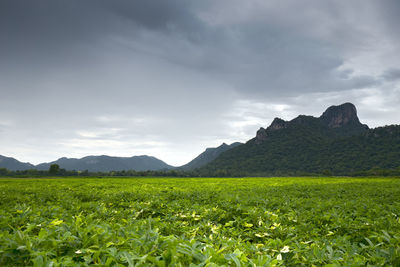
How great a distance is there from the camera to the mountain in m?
105

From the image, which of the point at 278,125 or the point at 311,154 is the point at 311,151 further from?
the point at 278,125

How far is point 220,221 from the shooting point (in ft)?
18.5

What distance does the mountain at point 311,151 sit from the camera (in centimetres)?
10488

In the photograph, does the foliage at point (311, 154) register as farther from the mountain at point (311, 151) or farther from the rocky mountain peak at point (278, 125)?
the rocky mountain peak at point (278, 125)

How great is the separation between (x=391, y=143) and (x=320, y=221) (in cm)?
14445

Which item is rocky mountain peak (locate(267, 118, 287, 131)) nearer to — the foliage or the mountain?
the mountain

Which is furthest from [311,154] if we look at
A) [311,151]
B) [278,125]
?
[278,125]

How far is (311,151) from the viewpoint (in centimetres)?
13812

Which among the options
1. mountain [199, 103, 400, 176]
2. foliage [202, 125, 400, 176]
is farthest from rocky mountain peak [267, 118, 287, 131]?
foliage [202, 125, 400, 176]

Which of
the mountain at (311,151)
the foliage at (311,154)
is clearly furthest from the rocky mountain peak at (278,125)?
the foliage at (311,154)

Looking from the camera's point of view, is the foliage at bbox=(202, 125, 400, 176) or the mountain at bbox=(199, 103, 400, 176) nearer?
the foliage at bbox=(202, 125, 400, 176)

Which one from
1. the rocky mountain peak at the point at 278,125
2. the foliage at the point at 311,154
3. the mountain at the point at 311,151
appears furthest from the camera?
the rocky mountain peak at the point at 278,125

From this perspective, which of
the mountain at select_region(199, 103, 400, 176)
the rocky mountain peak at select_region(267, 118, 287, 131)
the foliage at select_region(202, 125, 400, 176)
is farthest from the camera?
the rocky mountain peak at select_region(267, 118, 287, 131)

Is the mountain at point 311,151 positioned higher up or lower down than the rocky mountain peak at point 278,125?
lower down
